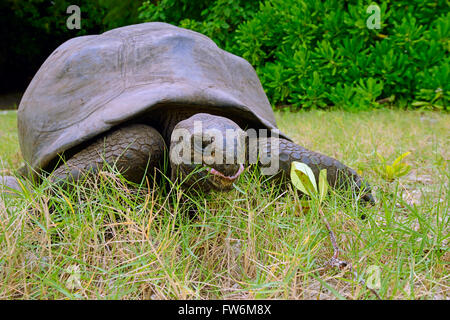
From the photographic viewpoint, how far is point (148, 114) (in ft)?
6.47

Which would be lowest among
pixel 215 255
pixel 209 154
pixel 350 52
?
pixel 350 52

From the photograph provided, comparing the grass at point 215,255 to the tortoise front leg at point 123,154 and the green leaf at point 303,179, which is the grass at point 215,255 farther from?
the tortoise front leg at point 123,154

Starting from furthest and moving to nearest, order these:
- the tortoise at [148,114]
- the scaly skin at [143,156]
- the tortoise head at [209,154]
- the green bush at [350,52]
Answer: the green bush at [350,52]
the scaly skin at [143,156]
the tortoise at [148,114]
the tortoise head at [209,154]

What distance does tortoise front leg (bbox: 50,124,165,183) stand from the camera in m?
1.74

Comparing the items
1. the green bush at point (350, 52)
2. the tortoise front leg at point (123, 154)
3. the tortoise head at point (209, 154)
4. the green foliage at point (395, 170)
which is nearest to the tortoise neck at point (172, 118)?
the tortoise front leg at point (123, 154)

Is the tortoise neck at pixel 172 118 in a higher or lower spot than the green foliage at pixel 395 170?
higher

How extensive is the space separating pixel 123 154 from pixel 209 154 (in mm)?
499

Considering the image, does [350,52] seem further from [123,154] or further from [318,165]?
[123,154]

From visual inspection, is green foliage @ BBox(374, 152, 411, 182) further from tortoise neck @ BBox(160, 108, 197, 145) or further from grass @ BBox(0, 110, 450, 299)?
tortoise neck @ BBox(160, 108, 197, 145)

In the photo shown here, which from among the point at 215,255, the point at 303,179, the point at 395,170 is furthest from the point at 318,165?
the point at 215,255

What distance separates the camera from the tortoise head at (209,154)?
1411 millimetres

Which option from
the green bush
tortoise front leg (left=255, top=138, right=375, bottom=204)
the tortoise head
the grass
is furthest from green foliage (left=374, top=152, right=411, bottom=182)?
the green bush

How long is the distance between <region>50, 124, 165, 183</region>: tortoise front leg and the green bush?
4544 mm
